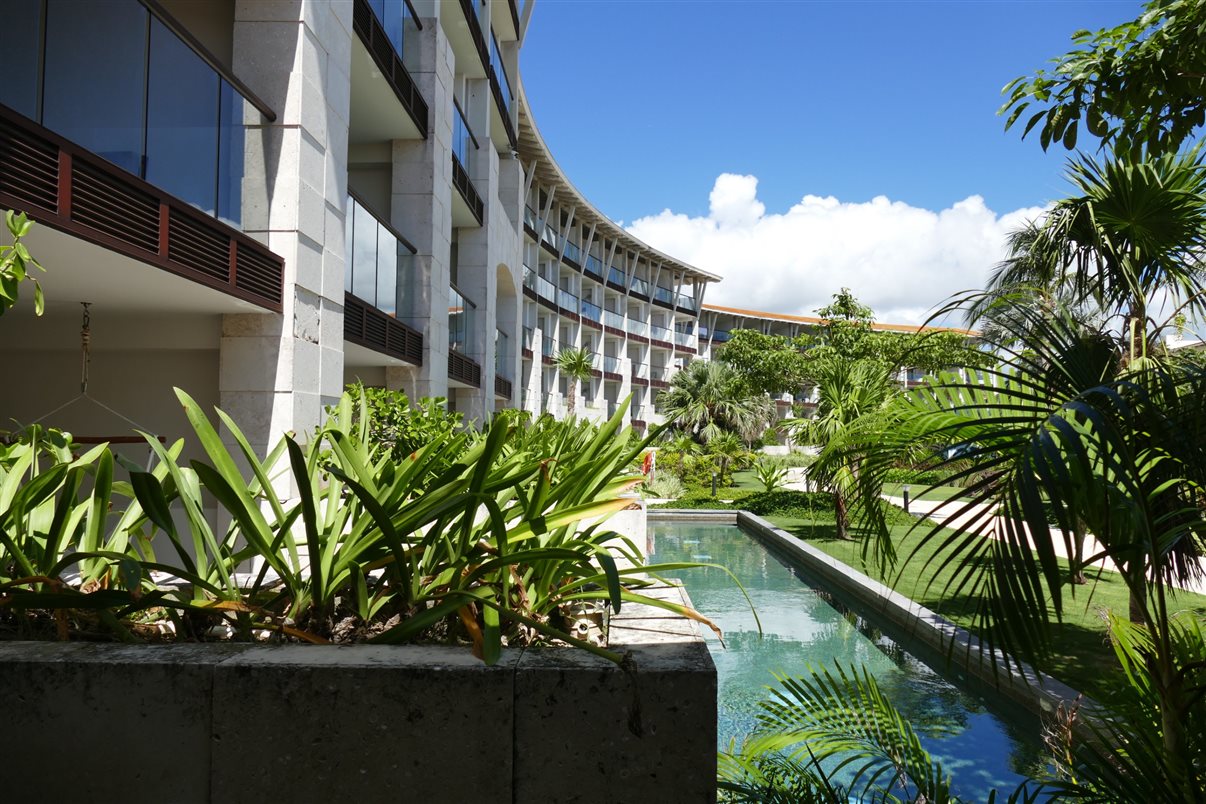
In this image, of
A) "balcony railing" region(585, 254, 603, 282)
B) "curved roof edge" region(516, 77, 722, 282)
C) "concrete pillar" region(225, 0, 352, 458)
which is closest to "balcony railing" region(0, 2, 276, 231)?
"concrete pillar" region(225, 0, 352, 458)

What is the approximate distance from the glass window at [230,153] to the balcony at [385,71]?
143 inches

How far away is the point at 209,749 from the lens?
1.88 meters

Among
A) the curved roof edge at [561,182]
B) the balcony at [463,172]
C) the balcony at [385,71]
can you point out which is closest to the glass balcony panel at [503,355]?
the balcony at [463,172]

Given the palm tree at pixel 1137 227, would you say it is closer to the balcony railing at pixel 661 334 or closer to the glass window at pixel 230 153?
the glass window at pixel 230 153

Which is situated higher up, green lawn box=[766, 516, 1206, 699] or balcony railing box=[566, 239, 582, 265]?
balcony railing box=[566, 239, 582, 265]

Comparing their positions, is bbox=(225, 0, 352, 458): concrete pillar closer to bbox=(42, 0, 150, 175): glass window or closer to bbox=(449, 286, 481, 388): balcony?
bbox=(42, 0, 150, 175): glass window

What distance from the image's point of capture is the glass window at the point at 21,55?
5.73m

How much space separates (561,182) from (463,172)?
21.3 meters

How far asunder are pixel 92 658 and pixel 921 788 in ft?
8.89

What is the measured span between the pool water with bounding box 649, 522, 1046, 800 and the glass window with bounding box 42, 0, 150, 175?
6162 mm

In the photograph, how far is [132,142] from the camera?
677 cm

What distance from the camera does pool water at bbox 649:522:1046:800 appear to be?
6.10 m

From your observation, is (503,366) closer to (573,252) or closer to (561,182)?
(561,182)

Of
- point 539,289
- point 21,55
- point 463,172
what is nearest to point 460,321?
point 463,172
